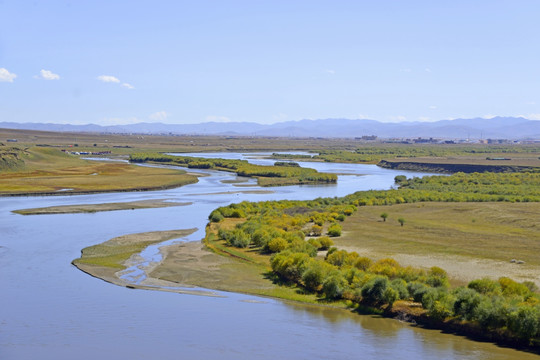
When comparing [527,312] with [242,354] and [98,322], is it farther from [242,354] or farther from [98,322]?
[98,322]

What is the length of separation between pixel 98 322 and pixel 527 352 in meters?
15.2

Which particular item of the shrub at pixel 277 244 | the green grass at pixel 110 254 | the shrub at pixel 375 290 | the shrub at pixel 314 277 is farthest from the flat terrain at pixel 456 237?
the green grass at pixel 110 254

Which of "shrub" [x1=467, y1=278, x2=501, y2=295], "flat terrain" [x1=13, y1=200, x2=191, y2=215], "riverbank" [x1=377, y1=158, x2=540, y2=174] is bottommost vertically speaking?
"flat terrain" [x1=13, y1=200, x2=191, y2=215]

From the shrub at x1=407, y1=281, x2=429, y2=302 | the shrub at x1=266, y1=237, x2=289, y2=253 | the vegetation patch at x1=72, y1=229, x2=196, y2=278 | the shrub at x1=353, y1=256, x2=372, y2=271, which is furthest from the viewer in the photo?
the shrub at x1=266, y1=237, x2=289, y2=253

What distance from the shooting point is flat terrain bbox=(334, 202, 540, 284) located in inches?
1202

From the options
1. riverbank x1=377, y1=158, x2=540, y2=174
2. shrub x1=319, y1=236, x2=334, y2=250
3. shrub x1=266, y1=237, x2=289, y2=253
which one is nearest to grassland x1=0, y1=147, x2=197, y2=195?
shrub x1=266, y1=237, x2=289, y2=253

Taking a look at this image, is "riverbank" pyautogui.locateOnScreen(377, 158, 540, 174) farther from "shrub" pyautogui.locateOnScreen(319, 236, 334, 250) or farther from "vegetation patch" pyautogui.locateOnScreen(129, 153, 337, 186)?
"shrub" pyautogui.locateOnScreen(319, 236, 334, 250)

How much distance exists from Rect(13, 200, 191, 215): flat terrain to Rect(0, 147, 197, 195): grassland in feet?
39.4

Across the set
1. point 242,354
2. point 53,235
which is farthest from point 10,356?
point 53,235

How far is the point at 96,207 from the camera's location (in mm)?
54844

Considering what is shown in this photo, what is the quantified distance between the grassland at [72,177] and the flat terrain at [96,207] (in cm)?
1200

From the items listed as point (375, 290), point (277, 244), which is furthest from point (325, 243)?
point (375, 290)

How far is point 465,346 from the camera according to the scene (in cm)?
2109

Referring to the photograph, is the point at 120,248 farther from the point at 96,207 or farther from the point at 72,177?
the point at 72,177
